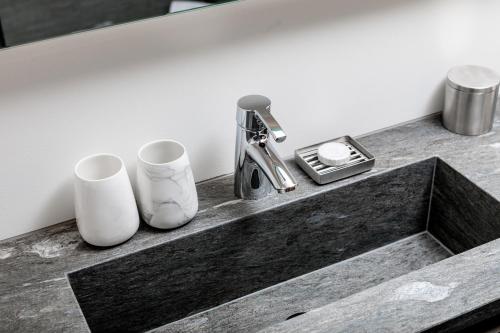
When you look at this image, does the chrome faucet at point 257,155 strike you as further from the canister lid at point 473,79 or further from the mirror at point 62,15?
the canister lid at point 473,79

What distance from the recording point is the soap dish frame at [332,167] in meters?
1.14

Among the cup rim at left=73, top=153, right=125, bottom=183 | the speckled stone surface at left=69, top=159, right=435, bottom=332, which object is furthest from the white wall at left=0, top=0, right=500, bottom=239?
the speckled stone surface at left=69, top=159, right=435, bottom=332

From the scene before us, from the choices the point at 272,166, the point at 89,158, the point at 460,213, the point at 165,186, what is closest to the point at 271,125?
the point at 272,166

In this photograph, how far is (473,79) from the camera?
4.04ft

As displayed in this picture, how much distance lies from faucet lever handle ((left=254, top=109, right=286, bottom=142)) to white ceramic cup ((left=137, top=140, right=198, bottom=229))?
0.13 metres

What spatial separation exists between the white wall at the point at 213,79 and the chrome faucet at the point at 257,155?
8 cm

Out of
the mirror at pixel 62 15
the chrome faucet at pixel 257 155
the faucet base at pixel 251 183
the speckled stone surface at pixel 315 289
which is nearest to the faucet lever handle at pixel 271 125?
the chrome faucet at pixel 257 155

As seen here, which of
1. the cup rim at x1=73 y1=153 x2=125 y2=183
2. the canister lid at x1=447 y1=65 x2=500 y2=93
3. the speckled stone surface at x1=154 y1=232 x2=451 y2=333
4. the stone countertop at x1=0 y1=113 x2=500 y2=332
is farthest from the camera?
the canister lid at x1=447 y1=65 x2=500 y2=93

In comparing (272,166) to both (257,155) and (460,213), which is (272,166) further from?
(460,213)

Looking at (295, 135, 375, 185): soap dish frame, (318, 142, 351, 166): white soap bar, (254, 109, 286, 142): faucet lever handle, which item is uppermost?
(254, 109, 286, 142): faucet lever handle

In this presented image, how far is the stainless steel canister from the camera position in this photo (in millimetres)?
1214

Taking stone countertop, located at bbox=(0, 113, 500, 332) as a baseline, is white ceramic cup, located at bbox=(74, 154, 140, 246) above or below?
above

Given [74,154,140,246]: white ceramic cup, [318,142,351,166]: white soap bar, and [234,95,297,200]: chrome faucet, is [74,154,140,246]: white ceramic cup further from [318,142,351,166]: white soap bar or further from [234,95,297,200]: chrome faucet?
[318,142,351,166]: white soap bar

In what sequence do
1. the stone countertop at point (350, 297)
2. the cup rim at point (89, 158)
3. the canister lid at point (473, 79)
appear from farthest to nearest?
the canister lid at point (473, 79) → the cup rim at point (89, 158) → the stone countertop at point (350, 297)
